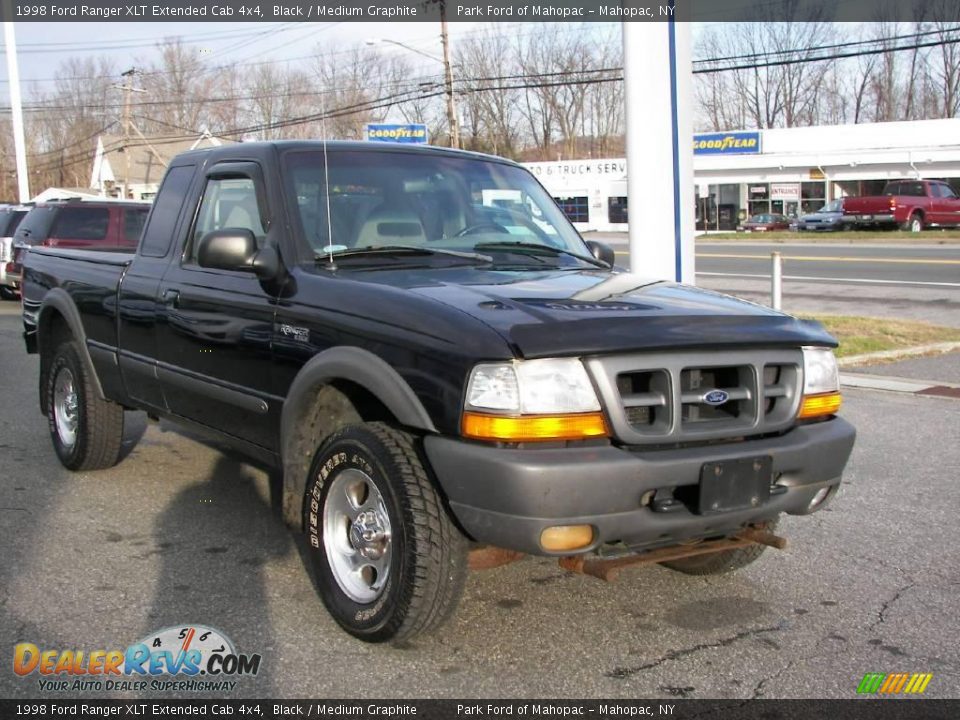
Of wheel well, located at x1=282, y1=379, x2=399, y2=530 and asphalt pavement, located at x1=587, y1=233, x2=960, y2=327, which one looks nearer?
wheel well, located at x1=282, y1=379, x2=399, y2=530

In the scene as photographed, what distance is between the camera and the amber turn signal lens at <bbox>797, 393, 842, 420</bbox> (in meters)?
3.84

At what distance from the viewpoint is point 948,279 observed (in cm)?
2045

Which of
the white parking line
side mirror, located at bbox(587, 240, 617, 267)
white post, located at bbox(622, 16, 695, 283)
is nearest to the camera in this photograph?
side mirror, located at bbox(587, 240, 617, 267)

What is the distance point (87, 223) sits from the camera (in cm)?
1576

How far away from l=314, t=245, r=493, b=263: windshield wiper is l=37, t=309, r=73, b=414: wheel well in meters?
2.93

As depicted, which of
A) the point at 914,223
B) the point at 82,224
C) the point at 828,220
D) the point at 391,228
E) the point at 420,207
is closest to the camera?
the point at 391,228

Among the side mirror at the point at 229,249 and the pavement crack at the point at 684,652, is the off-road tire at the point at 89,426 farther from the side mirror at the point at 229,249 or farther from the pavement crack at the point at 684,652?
the pavement crack at the point at 684,652

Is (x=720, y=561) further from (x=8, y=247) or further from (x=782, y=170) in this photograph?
Answer: (x=782, y=170)

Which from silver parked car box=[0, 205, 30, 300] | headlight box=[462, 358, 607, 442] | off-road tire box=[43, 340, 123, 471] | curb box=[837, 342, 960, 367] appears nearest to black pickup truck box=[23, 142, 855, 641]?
headlight box=[462, 358, 607, 442]

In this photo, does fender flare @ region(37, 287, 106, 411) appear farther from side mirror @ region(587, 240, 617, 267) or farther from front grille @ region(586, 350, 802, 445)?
front grille @ region(586, 350, 802, 445)

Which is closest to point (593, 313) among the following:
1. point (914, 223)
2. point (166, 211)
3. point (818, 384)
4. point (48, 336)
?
point (818, 384)

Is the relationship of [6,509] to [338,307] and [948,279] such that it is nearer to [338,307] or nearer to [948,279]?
[338,307]

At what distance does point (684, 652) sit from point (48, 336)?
495cm

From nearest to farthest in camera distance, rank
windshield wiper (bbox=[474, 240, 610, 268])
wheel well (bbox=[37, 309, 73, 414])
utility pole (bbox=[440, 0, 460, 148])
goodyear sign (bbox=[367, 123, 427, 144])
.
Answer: windshield wiper (bbox=[474, 240, 610, 268]) < wheel well (bbox=[37, 309, 73, 414]) < goodyear sign (bbox=[367, 123, 427, 144]) < utility pole (bbox=[440, 0, 460, 148])
